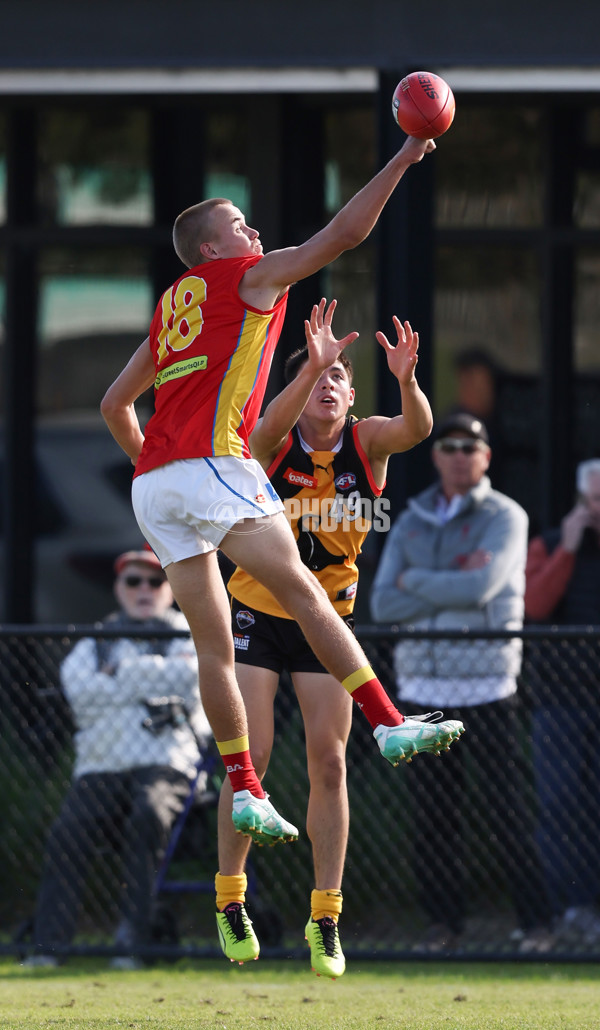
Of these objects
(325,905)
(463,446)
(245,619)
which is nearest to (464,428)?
(463,446)

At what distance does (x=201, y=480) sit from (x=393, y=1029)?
7.36 ft

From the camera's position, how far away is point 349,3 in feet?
28.4

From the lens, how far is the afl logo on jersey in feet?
18.2

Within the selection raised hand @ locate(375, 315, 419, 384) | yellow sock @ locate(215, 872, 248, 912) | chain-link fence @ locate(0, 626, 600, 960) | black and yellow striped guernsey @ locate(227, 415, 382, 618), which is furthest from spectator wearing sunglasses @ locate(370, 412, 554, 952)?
raised hand @ locate(375, 315, 419, 384)


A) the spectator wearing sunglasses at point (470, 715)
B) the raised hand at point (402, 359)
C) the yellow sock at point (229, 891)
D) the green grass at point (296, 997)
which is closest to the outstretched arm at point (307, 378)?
the raised hand at point (402, 359)

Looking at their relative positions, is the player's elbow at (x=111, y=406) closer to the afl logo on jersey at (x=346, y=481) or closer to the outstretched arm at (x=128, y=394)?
the outstretched arm at (x=128, y=394)

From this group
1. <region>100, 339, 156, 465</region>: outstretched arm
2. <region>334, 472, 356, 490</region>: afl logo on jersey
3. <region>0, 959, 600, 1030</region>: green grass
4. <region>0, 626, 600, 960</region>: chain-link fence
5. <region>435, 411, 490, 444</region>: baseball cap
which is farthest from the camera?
<region>435, 411, 490, 444</region>: baseball cap

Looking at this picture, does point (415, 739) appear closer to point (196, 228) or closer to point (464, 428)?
point (196, 228)

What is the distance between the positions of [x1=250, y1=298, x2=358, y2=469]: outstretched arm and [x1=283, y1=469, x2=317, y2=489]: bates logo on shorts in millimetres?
166

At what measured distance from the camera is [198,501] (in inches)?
192

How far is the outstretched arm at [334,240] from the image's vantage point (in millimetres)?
4637

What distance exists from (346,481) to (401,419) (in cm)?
32

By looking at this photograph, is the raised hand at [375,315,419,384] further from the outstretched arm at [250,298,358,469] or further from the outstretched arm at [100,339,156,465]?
the outstretched arm at [100,339,156,465]

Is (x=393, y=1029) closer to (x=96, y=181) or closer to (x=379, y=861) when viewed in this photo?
(x=379, y=861)
